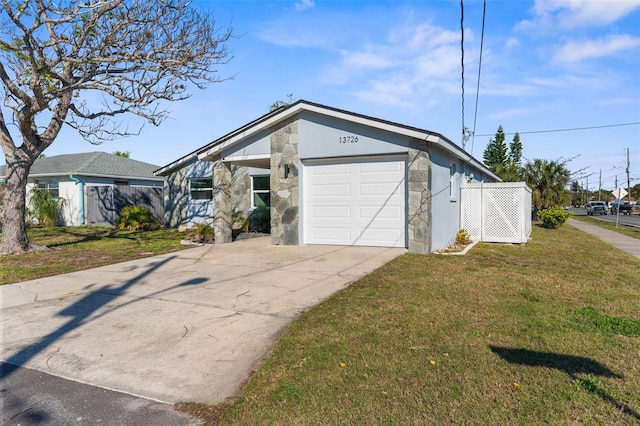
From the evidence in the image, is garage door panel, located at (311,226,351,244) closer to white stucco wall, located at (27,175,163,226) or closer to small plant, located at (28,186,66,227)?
white stucco wall, located at (27,175,163,226)

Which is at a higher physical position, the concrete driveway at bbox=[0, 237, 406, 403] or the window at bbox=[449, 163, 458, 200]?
the window at bbox=[449, 163, 458, 200]

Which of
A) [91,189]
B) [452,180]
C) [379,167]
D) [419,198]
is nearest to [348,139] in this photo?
[379,167]

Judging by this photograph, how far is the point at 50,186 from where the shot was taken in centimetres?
2173

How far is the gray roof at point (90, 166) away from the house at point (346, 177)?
40.5ft

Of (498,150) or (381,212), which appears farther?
(498,150)

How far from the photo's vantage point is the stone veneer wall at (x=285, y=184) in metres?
11.2

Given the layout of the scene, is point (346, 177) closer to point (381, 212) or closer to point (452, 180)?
point (381, 212)

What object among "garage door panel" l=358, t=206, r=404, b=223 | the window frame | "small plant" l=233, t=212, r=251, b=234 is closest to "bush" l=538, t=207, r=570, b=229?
"garage door panel" l=358, t=206, r=404, b=223

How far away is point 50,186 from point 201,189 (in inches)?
377

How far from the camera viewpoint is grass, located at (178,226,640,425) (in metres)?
2.90

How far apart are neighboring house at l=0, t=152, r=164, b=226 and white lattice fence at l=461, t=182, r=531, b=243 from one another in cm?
1595

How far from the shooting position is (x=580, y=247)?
12508 millimetres

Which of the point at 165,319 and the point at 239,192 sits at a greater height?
the point at 239,192

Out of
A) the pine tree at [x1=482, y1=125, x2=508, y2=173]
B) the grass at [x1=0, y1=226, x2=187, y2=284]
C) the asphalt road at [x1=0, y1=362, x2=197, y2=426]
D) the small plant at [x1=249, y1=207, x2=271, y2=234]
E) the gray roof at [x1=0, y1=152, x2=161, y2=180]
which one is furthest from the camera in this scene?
the pine tree at [x1=482, y1=125, x2=508, y2=173]
